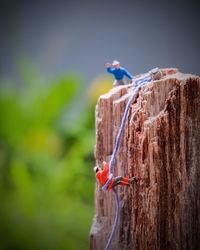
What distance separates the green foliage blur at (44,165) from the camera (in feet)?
4.86

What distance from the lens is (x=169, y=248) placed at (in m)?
0.78

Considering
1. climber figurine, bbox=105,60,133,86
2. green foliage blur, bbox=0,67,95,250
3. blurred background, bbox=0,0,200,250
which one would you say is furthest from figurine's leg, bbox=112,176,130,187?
green foliage blur, bbox=0,67,95,250

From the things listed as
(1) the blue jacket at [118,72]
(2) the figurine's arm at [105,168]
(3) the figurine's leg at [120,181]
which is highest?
(1) the blue jacket at [118,72]

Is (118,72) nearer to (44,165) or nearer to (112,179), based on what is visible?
(112,179)

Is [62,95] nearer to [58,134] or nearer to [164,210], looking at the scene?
[58,134]

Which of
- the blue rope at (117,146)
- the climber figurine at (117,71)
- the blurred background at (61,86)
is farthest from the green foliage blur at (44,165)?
the climber figurine at (117,71)

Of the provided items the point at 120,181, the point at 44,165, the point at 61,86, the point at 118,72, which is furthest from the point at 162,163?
the point at 61,86

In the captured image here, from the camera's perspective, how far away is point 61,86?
1896mm

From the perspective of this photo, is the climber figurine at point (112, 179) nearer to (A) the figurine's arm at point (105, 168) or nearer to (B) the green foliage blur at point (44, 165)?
(A) the figurine's arm at point (105, 168)

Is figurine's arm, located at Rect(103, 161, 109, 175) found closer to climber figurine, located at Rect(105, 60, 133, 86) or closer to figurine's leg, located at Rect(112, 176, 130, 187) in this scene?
figurine's leg, located at Rect(112, 176, 130, 187)

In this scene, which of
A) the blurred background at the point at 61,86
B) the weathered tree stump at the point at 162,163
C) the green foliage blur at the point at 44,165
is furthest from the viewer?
the green foliage blur at the point at 44,165

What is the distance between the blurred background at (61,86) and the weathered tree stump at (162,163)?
343mm

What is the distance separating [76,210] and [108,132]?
86cm

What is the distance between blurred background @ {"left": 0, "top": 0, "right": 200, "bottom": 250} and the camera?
51.6 inches
